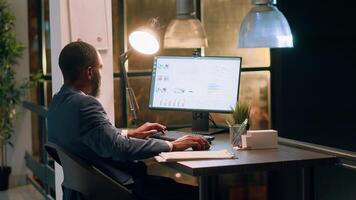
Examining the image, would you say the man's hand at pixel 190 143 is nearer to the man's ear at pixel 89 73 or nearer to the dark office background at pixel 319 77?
the man's ear at pixel 89 73

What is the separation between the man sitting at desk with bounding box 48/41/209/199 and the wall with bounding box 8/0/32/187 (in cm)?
341

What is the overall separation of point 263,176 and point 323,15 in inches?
75.2

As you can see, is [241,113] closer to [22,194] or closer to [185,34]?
[185,34]

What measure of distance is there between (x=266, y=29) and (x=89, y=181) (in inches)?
49.8

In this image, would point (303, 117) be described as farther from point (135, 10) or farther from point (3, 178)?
point (3, 178)

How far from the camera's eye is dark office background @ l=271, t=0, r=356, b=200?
5.92 m

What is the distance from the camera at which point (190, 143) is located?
2896 millimetres

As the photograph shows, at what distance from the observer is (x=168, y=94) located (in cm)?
375

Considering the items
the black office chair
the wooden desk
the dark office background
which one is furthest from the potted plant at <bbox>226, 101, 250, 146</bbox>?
the dark office background

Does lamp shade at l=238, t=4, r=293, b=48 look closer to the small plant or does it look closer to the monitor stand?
the small plant

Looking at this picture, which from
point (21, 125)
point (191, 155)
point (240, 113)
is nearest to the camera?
point (191, 155)

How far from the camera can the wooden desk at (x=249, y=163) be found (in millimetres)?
2559

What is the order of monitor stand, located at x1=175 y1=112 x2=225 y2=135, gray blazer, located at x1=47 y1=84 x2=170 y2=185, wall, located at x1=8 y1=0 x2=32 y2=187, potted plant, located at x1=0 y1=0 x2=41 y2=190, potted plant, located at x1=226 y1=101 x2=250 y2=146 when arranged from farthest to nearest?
wall, located at x1=8 y1=0 x2=32 y2=187, potted plant, located at x1=0 y1=0 x2=41 y2=190, monitor stand, located at x1=175 y1=112 x2=225 y2=135, potted plant, located at x1=226 y1=101 x2=250 y2=146, gray blazer, located at x1=47 y1=84 x2=170 y2=185

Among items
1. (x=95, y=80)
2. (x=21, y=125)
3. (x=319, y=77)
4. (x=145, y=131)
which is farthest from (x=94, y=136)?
(x=319, y=77)
